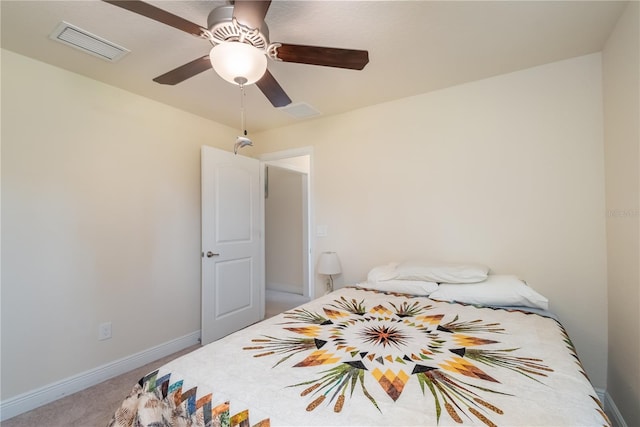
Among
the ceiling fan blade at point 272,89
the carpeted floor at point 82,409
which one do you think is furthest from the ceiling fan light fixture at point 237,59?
the carpeted floor at point 82,409

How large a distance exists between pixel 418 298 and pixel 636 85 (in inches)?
65.2

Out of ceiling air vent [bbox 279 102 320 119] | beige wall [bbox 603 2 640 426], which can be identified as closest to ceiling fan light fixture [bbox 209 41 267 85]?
ceiling air vent [bbox 279 102 320 119]

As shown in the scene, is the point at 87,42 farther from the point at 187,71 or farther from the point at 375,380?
the point at 375,380

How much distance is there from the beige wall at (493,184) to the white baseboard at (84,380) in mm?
1743

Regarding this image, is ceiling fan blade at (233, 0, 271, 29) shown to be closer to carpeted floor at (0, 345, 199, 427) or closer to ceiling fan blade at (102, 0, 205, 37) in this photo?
ceiling fan blade at (102, 0, 205, 37)

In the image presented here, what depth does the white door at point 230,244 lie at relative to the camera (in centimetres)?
293

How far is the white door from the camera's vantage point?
2932mm

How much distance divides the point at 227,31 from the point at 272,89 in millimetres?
435

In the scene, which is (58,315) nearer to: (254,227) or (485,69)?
(254,227)

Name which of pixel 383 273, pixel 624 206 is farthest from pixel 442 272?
pixel 624 206

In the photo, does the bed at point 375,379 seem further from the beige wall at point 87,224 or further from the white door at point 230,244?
the white door at point 230,244

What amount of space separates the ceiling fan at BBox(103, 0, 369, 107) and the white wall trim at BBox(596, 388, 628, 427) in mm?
2477

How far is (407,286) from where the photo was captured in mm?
2162

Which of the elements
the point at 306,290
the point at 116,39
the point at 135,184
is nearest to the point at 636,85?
the point at 116,39
